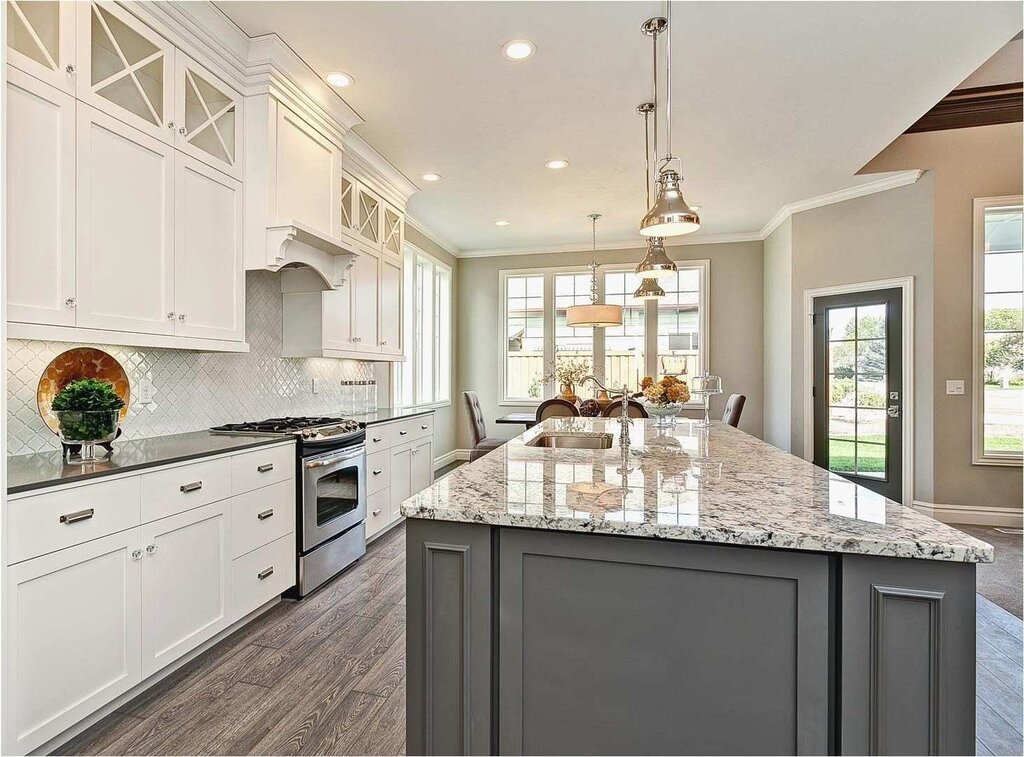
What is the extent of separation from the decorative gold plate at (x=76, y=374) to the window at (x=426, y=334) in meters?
3.05

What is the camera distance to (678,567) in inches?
47.5

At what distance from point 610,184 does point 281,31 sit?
288 centimetres

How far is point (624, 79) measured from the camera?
288 centimetres

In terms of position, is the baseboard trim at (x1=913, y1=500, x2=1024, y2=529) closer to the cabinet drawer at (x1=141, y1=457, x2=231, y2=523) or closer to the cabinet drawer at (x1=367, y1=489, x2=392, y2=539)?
the cabinet drawer at (x1=367, y1=489, x2=392, y2=539)

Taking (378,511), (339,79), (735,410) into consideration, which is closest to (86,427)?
(378,511)

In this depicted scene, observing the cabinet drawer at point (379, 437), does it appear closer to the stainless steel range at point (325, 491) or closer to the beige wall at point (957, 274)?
the stainless steel range at point (325, 491)

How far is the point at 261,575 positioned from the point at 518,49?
9.63ft

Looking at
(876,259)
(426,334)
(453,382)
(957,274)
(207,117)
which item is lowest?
(453,382)

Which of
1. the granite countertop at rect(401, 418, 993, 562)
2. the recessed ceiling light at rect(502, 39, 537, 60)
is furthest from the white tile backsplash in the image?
the recessed ceiling light at rect(502, 39, 537, 60)

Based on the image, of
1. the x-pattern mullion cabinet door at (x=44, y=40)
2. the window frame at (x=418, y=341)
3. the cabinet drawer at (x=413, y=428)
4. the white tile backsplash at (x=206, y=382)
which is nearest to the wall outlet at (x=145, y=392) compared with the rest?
the white tile backsplash at (x=206, y=382)

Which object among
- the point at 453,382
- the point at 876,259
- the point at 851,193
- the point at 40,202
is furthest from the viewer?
the point at 453,382

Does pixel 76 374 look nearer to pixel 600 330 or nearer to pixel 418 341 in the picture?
pixel 418 341

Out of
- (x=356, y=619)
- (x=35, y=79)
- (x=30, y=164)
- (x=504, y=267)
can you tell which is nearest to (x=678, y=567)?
(x=356, y=619)

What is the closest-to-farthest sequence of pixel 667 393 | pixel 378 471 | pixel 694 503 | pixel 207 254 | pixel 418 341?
1. pixel 694 503
2. pixel 207 254
3. pixel 667 393
4. pixel 378 471
5. pixel 418 341
